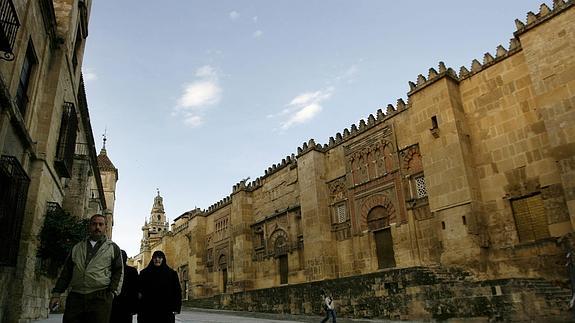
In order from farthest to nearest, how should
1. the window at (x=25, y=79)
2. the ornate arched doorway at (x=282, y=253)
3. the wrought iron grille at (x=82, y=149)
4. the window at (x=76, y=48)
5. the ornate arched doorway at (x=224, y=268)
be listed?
the ornate arched doorway at (x=224, y=268), the ornate arched doorway at (x=282, y=253), the wrought iron grille at (x=82, y=149), the window at (x=76, y=48), the window at (x=25, y=79)

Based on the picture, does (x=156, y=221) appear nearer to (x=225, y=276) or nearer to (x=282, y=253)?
(x=225, y=276)

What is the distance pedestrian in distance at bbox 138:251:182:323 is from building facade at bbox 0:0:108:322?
4.21 meters

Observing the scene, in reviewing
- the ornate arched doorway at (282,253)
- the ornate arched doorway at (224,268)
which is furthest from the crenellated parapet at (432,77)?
the ornate arched doorway at (224,268)

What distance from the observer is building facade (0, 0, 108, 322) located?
7.64 m

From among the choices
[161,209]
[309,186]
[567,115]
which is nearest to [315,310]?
[309,186]

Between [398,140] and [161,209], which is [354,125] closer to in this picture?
[398,140]

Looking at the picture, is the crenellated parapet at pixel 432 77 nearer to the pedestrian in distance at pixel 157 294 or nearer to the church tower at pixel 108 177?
the pedestrian in distance at pixel 157 294

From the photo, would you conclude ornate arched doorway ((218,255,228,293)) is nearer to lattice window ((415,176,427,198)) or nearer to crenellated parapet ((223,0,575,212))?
crenellated parapet ((223,0,575,212))

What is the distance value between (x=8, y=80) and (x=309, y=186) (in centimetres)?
1475

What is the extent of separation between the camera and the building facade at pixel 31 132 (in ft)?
25.1

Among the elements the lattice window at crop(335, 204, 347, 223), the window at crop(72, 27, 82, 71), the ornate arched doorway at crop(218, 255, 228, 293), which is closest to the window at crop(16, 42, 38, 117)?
the window at crop(72, 27, 82, 71)

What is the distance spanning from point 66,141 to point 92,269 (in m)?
8.83

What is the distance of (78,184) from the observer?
51.2 feet

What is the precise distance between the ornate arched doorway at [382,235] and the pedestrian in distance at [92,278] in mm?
14319
